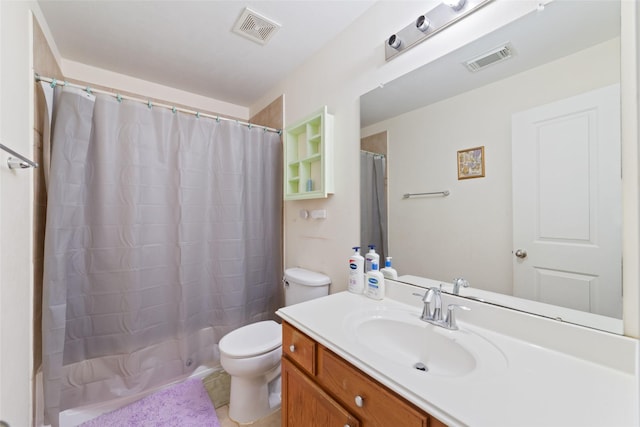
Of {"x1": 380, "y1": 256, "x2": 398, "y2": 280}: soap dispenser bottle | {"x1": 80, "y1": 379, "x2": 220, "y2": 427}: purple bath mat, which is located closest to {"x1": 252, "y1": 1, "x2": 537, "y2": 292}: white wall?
{"x1": 380, "y1": 256, "x2": 398, "y2": 280}: soap dispenser bottle

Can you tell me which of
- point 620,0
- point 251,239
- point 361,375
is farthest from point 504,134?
point 251,239

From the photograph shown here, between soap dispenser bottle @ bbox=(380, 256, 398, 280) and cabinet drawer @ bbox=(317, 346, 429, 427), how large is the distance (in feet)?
1.74

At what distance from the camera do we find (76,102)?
1.34 m

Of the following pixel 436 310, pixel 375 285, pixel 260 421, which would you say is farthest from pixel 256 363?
pixel 436 310

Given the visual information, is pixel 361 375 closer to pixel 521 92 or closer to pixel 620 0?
pixel 521 92

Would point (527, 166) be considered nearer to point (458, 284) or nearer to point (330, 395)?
point (458, 284)

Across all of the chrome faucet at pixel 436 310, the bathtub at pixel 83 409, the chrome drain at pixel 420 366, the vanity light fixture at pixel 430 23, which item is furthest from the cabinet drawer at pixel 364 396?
the bathtub at pixel 83 409

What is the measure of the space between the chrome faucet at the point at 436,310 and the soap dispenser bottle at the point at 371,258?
1.10 feet

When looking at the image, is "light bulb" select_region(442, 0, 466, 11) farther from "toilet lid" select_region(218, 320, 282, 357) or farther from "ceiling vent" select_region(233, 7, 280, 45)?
"toilet lid" select_region(218, 320, 282, 357)

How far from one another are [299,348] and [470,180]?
0.95m

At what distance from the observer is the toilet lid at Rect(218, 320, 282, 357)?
1.37 metres

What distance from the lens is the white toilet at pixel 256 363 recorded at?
1361 mm

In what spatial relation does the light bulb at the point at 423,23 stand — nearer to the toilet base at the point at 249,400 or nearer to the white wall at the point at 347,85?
the white wall at the point at 347,85

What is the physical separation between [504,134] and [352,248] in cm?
88
